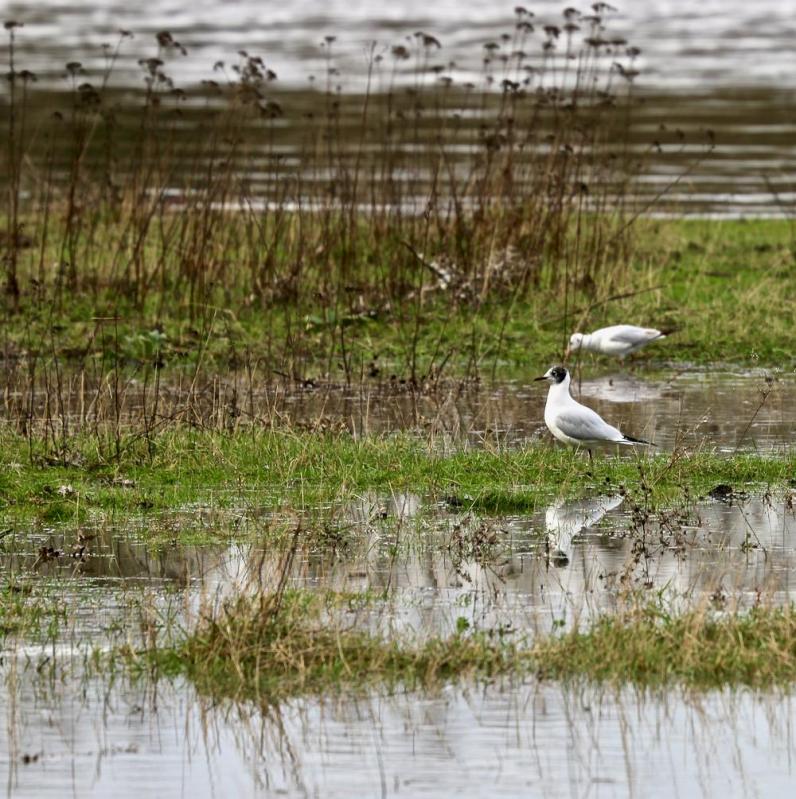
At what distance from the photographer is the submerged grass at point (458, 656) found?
6.45m

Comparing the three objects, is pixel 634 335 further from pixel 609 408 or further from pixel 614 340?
pixel 609 408

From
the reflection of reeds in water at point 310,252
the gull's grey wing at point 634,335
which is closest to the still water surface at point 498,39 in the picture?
the reflection of reeds in water at point 310,252

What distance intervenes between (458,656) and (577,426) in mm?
3765

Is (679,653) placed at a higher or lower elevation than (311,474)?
higher

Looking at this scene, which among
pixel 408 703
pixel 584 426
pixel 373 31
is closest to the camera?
pixel 408 703

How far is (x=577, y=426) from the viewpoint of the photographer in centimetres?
1015

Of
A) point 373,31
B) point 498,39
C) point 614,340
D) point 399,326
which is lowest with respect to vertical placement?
point 399,326

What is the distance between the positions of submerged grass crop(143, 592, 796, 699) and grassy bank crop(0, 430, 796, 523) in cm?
231

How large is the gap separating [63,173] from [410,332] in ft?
35.5

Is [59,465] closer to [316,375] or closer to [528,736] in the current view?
[316,375]

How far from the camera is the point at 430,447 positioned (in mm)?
9711

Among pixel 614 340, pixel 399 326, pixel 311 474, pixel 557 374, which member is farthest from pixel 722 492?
pixel 399 326

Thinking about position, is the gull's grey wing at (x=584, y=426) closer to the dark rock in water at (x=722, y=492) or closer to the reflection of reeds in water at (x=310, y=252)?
the dark rock in water at (x=722, y=492)

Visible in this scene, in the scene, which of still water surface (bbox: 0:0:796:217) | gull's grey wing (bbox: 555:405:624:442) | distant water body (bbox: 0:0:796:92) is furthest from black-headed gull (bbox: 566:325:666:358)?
distant water body (bbox: 0:0:796:92)
